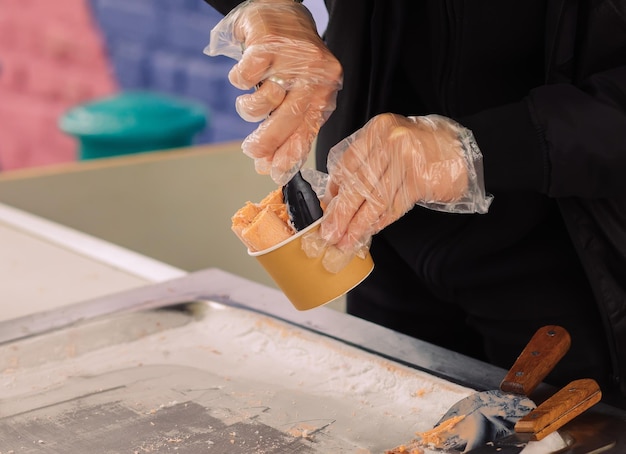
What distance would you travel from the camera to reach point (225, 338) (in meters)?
1.23

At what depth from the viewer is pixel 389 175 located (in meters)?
0.91

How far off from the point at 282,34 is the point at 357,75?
0.16 metres

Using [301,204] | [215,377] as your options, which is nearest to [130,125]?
[215,377]

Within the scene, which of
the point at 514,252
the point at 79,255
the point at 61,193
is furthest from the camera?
the point at 61,193

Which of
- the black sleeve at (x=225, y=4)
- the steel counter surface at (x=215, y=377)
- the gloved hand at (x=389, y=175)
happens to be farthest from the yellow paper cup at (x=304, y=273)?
the black sleeve at (x=225, y=4)

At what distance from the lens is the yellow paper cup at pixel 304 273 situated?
89cm

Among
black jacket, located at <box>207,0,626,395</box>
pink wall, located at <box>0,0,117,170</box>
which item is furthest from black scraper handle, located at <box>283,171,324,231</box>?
pink wall, located at <box>0,0,117,170</box>

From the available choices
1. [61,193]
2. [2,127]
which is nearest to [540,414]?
[61,193]

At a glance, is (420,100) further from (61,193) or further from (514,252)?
(61,193)

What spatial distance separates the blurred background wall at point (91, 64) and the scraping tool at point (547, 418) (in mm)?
2505

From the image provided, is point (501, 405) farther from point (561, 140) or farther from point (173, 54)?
point (173, 54)

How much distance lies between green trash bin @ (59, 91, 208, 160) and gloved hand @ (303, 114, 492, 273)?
7.42ft

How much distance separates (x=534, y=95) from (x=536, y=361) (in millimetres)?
294

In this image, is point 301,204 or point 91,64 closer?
point 301,204
